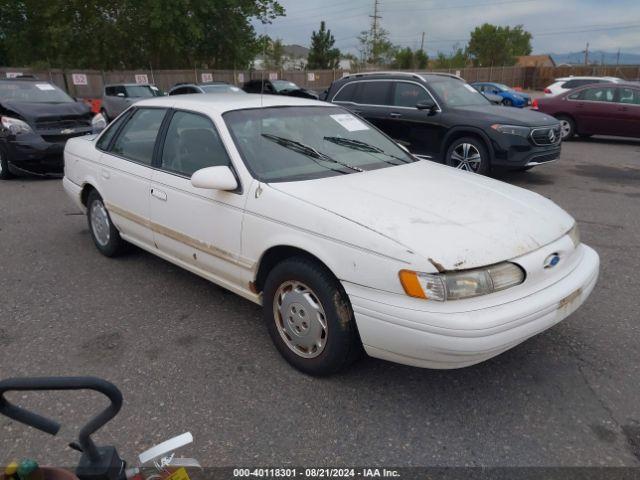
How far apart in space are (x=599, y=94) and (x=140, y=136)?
11781 mm

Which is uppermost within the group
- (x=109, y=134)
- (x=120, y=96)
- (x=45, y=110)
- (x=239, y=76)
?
(x=239, y=76)

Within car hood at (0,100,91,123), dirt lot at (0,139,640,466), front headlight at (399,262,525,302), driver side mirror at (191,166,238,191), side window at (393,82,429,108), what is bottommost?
dirt lot at (0,139,640,466)

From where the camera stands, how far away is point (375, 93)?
9211 millimetres

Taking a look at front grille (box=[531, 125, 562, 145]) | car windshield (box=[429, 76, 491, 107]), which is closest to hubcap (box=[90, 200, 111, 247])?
car windshield (box=[429, 76, 491, 107])

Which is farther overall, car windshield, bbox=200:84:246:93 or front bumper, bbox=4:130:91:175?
car windshield, bbox=200:84:246:93

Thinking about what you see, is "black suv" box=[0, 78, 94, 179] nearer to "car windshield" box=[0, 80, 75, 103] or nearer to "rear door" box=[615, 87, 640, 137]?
"car windshield" box=[0, 80, 75, 103]

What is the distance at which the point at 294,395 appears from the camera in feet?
9.52

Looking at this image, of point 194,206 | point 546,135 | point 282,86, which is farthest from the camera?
point 282,86

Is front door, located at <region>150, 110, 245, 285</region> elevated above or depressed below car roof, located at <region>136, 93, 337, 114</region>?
below

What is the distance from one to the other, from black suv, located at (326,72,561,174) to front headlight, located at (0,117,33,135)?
5.55m

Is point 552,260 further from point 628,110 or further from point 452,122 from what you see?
point 628,110

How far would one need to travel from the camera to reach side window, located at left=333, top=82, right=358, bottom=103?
9.53m

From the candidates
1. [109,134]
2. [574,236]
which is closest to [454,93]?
[109,134]

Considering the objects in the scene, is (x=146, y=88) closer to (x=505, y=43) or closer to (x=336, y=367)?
(x=336, y=367)
